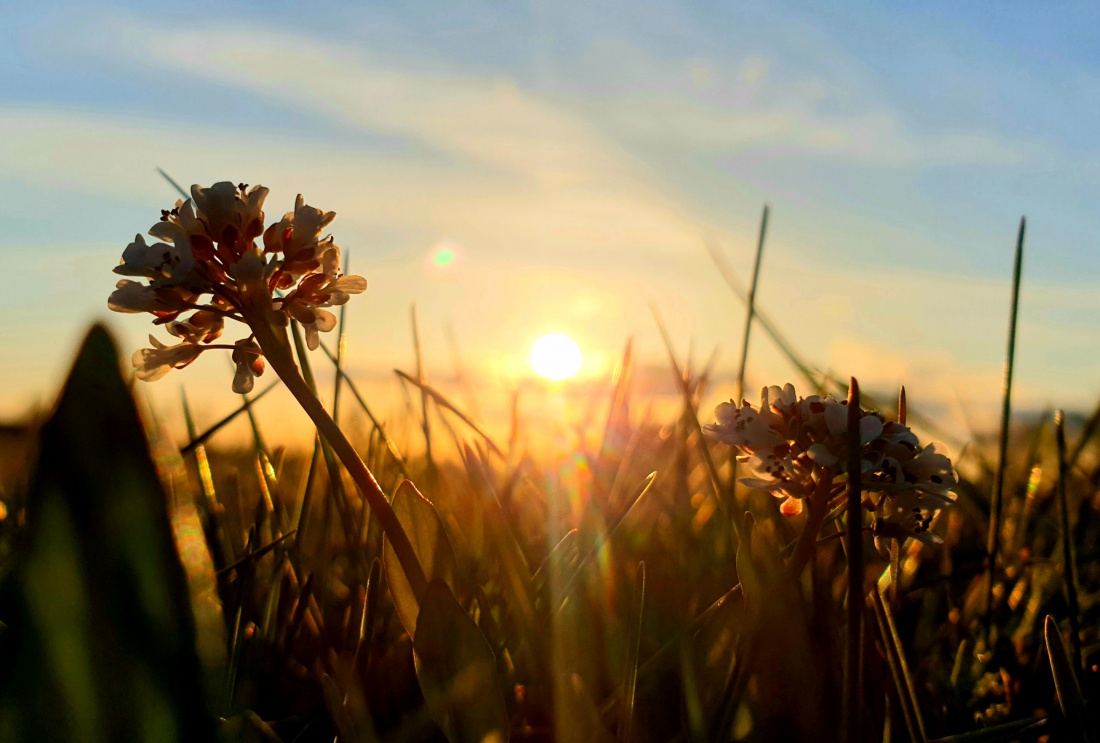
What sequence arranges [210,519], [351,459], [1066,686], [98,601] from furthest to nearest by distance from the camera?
[210,519]
[351,459]
[1066,686]
[98,601]

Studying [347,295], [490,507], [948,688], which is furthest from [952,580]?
[347,295]

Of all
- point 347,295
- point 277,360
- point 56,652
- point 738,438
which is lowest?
point 56,652

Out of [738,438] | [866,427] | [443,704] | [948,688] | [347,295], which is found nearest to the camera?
[443,704]

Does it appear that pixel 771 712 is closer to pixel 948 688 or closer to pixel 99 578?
pixel 948 688

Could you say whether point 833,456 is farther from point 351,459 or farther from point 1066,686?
point 351,459

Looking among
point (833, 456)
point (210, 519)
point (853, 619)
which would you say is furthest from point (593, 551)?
point (210, 519)

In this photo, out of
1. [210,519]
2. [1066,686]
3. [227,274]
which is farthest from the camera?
[210,519]

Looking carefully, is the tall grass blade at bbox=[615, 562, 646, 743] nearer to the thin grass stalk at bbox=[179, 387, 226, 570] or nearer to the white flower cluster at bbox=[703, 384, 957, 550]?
the white flower cluster at bbox=[703, 384, 957, 550]
